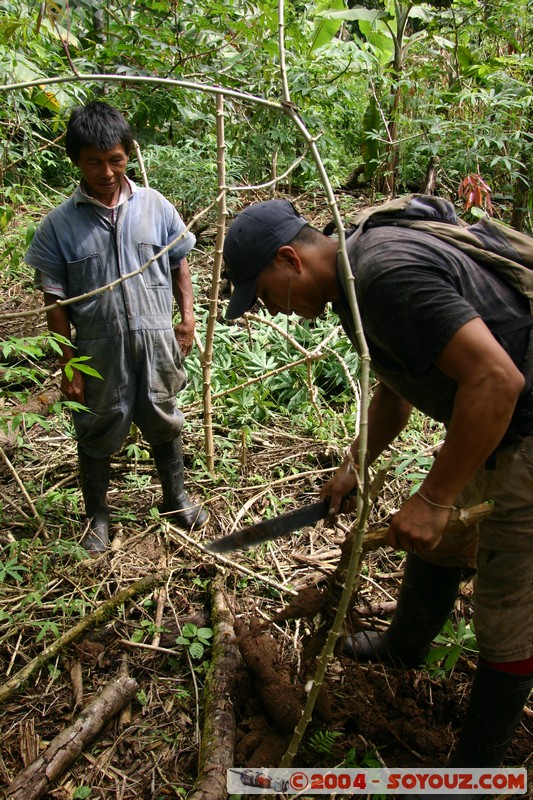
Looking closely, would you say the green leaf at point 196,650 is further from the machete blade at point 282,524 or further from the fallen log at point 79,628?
the machete blade at point 282,524

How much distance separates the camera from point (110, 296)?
9.41 feet

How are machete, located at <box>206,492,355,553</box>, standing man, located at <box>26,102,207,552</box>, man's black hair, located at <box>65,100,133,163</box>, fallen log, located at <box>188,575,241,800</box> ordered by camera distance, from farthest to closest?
standing man, located at <box>26,102,207,552</box> → man's black hair, located at <box>65,100,133,163</box> → machete, located at <box>206,492,355,553</box> → fallen log, located at <box>188,575,241,800</box>

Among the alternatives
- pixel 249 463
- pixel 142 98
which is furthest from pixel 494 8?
pixel 249 463

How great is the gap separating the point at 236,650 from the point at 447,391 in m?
1.49

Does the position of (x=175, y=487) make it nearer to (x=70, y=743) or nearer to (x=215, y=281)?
(x=215, y=281)

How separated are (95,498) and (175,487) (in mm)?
441

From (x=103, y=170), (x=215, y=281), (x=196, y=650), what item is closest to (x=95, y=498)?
(x=196, y=650)

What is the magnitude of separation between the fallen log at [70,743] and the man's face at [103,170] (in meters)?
2.18

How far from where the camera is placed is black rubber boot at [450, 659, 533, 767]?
6.19 ft

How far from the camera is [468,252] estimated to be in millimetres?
1688

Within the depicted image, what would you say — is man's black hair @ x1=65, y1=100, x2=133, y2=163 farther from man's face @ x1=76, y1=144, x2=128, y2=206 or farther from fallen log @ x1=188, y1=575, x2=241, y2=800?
fallen log @ x1=188, y1=575, x2=241, y2=800

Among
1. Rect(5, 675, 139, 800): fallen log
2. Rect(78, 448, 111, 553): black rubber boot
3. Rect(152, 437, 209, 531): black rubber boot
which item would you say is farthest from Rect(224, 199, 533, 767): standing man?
Rect(78, 448, 111, 553): black rubber boot

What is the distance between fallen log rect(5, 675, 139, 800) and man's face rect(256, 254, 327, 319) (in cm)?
167

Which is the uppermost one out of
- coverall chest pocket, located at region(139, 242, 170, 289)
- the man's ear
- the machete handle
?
the man's ear
